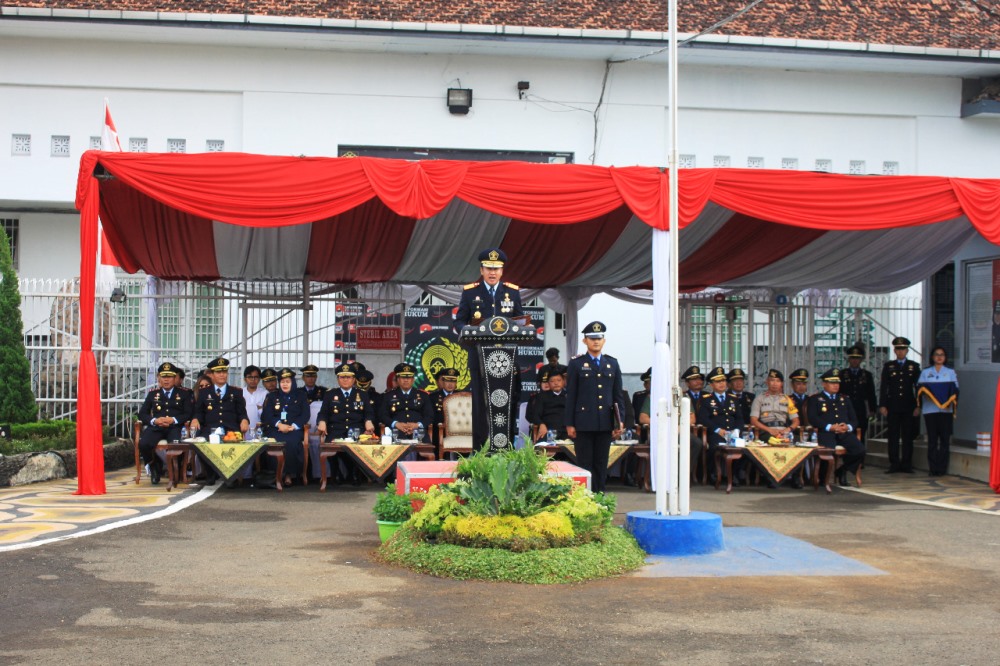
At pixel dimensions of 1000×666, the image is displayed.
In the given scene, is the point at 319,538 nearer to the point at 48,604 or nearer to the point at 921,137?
the point at 48,604

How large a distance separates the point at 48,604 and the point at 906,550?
5.67 metres

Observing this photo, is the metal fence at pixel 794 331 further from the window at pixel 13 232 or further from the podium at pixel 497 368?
the window at pixel 13 232

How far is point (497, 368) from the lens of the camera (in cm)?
855

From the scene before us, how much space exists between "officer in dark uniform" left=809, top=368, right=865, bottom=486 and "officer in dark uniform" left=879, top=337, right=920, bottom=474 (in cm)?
163

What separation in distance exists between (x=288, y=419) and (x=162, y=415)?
4.31 feet

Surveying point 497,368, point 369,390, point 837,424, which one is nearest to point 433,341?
point 369,390

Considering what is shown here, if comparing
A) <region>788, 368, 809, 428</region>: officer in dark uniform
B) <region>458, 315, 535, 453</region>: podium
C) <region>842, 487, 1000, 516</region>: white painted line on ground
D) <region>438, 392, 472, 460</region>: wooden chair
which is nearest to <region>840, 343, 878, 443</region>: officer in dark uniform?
<region>788, 368, 809, 428</region>: officer in dark uniform

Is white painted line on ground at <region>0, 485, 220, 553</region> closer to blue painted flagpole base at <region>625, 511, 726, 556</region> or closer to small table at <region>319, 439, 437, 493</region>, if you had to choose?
small table at <region>319, 439, 437, 493</region>

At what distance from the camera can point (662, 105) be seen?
18562 millimetres

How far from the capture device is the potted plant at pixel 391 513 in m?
7.89

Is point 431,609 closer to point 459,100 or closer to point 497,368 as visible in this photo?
point 497,368

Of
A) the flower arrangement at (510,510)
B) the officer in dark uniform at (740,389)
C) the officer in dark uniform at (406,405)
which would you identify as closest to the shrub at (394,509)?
the flower arrangement at (510,510)

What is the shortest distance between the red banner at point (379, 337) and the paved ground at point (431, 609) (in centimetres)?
656

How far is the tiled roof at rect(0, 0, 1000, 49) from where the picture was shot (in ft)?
57.7
